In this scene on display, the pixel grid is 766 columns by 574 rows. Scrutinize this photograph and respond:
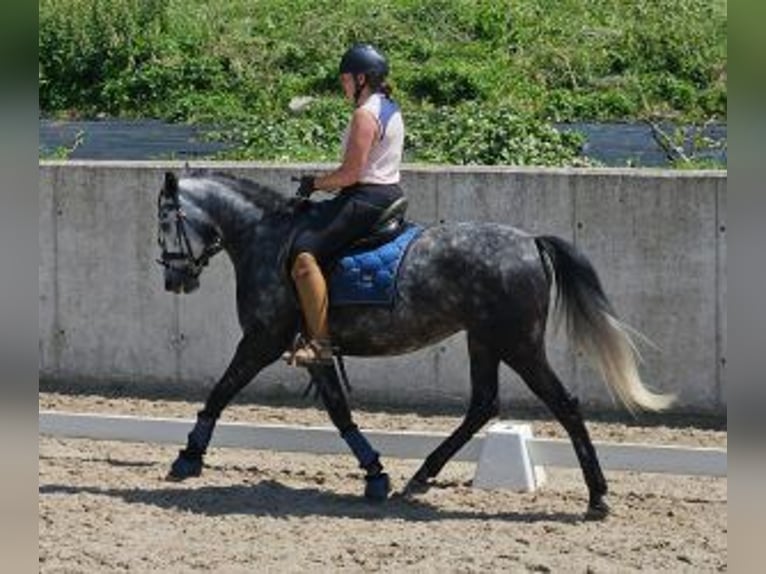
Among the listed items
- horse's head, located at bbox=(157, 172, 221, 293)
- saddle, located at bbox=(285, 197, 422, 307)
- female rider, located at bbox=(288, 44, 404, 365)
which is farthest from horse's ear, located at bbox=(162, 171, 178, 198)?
saddle, located at bbox=(285, 197, 422, 307)

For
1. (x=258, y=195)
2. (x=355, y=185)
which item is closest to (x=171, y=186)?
(x=258, y=195)

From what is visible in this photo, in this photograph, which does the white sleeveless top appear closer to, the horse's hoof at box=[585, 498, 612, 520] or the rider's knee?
the rider's knee

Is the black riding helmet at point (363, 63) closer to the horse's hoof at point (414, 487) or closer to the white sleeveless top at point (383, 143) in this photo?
the white sleeveless top at point (383, 143)

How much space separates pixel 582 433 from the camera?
7.67 m

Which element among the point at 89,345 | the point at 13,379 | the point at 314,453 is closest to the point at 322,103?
the point at 89,345

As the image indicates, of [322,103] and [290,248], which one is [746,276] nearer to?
[290,248]

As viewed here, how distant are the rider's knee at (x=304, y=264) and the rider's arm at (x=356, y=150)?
1.12 feet

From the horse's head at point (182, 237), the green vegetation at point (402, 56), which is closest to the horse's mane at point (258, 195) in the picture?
the horse's head at point (182, 237)

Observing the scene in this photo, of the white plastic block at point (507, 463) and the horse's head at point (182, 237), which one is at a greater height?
the horse's head at point (182, 237)

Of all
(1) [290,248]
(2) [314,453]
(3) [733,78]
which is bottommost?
(2) [314,453]

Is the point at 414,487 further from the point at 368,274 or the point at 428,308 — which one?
Answer: the point at 368,274

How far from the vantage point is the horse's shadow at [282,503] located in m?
7.61

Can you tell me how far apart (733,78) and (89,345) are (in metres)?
9.55

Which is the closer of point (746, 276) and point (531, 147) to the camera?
point (746, 276)
